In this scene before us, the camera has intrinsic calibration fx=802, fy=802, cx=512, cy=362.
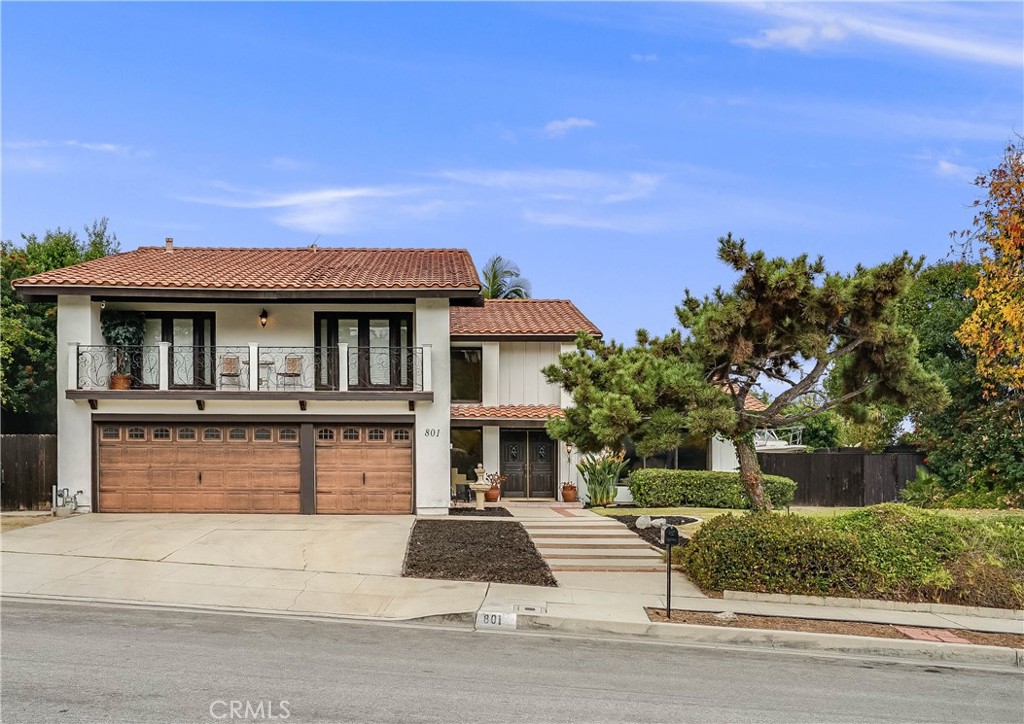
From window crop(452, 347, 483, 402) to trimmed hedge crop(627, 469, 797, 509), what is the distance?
17.7 feet

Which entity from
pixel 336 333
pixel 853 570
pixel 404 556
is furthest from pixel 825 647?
pixel 336 333

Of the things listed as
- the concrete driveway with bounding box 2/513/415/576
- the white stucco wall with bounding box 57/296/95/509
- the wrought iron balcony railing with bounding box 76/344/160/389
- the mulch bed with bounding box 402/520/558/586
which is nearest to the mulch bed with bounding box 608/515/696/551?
the mulch bed with bounding box 402/520/558/586

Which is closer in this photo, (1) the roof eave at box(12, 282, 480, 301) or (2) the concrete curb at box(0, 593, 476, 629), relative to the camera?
(2) the concrete curb at box(0, 593, 476, 629)

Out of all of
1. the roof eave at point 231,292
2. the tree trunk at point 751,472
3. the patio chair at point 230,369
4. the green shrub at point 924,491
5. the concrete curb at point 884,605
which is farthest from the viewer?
the green shrub at point 924,491

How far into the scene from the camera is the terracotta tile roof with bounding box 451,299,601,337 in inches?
949

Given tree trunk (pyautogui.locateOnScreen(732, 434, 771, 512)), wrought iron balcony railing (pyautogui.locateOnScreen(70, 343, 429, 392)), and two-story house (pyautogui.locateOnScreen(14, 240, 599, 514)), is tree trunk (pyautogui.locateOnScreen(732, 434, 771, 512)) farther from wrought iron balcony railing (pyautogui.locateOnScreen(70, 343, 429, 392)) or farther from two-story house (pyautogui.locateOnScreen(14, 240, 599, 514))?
wrought iron balcony railing (pyautogui.locateOnScreen(70, 343, 429, 392))

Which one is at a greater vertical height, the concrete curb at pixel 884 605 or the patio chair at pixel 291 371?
the patio chair at pixel 291 371

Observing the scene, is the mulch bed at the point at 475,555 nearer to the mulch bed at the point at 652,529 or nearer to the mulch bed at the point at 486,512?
the mulch bed at the point at 486,512

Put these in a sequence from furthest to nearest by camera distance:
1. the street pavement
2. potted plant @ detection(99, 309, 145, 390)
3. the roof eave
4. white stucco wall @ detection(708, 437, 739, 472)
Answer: white stucco wall @ detection(708, 437, 739, 472) → potted plant @ detection(99, 309, 145, 390) → the roof eave → the street pavement

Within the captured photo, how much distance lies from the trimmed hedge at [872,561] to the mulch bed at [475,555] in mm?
2766

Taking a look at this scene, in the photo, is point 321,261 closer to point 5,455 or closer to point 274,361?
point 274,361

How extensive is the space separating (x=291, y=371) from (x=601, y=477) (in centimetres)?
921

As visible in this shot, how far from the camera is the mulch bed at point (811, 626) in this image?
32.8 ft

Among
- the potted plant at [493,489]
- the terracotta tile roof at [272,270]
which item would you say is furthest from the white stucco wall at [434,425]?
the potted plant at [493,489]
